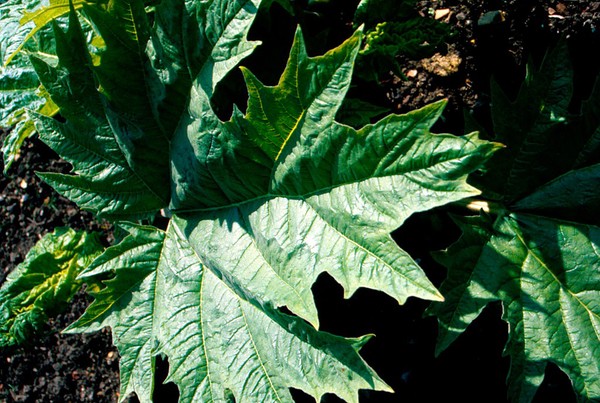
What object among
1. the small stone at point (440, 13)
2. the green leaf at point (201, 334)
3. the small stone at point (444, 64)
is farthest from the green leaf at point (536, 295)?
the small stone at point (440, 13)

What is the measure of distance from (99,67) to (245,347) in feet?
2.59

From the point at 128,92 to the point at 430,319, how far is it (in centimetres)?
124

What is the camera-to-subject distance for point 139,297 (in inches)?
66.3

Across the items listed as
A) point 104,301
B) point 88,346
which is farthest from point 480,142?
point 88,346

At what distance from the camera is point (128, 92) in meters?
1.64

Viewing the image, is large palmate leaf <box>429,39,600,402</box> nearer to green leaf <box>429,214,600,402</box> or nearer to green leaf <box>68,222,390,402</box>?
green leaf <box>429,214,600,402</box>


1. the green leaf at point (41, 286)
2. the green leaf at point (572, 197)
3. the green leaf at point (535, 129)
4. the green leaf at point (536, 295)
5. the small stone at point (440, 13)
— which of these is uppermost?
the small stone at point (440, 13)

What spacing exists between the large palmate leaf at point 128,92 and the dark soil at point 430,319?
2.16ft

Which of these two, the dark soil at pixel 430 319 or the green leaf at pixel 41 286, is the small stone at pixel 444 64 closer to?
the dark soil at pixel 430 319

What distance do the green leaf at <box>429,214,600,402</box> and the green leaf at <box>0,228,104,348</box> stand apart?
3.97 ft

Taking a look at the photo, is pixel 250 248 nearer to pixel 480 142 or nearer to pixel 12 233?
pixel 480 142

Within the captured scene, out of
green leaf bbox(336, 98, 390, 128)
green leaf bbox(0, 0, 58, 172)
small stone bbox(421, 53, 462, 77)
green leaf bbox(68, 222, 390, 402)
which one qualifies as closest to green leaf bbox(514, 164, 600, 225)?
green leaf bbox(336, 98, 390, 128)

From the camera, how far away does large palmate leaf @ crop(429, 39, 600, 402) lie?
1.51 m

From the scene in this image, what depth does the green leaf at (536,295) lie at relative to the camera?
150cm
